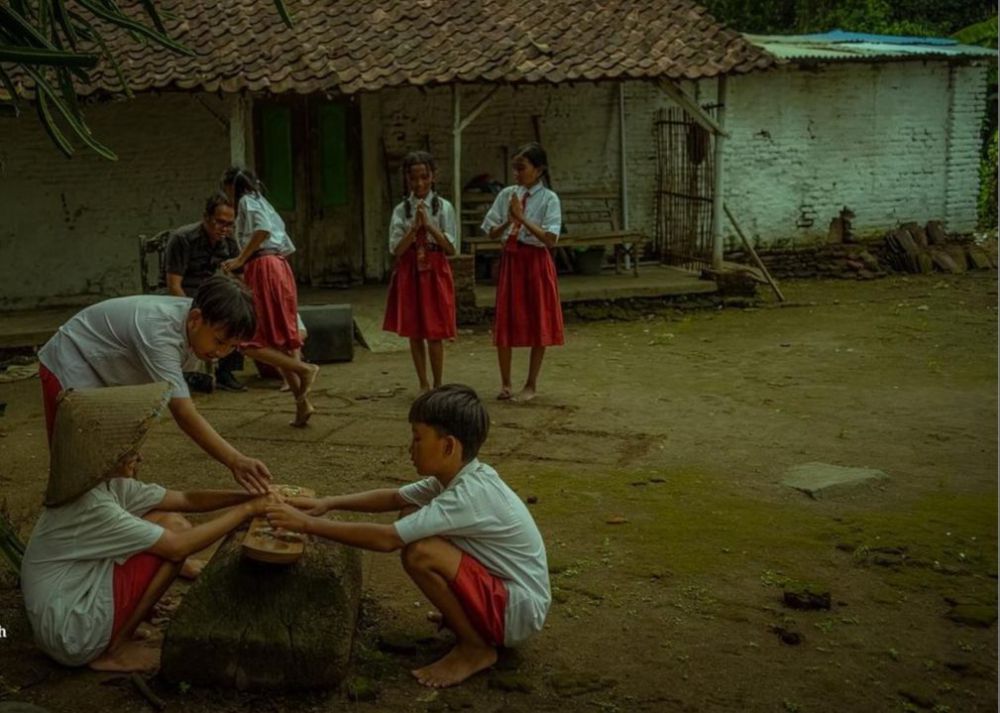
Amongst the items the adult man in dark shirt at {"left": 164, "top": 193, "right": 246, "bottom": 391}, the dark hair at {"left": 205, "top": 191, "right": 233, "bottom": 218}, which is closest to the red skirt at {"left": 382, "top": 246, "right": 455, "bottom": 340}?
the adult man in dark shirt at {"left": 164, "top": 193, "right": 246, "bottom": 391}

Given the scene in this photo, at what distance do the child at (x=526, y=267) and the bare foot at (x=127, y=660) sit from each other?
4604mm

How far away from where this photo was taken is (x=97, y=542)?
4.15 meters

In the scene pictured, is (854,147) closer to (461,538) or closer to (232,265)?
(232,265)

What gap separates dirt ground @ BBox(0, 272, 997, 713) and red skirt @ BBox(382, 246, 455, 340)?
0.60 meters

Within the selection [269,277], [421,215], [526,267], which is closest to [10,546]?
Result: [269,277]

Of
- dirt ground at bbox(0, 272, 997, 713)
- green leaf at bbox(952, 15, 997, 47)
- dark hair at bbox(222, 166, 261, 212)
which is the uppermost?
green leaf at bbox(952, 15, 997, 47)

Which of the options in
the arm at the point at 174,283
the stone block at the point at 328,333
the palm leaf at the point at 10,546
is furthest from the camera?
the stone block at the point at 328,333

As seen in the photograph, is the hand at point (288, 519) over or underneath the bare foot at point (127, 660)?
over

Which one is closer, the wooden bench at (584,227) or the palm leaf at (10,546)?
the palm leaf at (10,546)

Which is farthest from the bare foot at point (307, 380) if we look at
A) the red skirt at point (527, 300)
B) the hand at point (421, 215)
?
the red skirt at point (527, 300)

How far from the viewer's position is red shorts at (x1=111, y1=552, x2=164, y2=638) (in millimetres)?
4195

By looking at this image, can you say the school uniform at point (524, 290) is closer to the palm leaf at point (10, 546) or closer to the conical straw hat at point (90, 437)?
the palm leaf at point (10, 546)

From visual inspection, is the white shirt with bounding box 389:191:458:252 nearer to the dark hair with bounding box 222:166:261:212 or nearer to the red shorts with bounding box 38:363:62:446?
the dark hair with bounding box 222:166:261:212

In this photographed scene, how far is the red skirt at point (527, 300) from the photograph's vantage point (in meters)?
8.65
